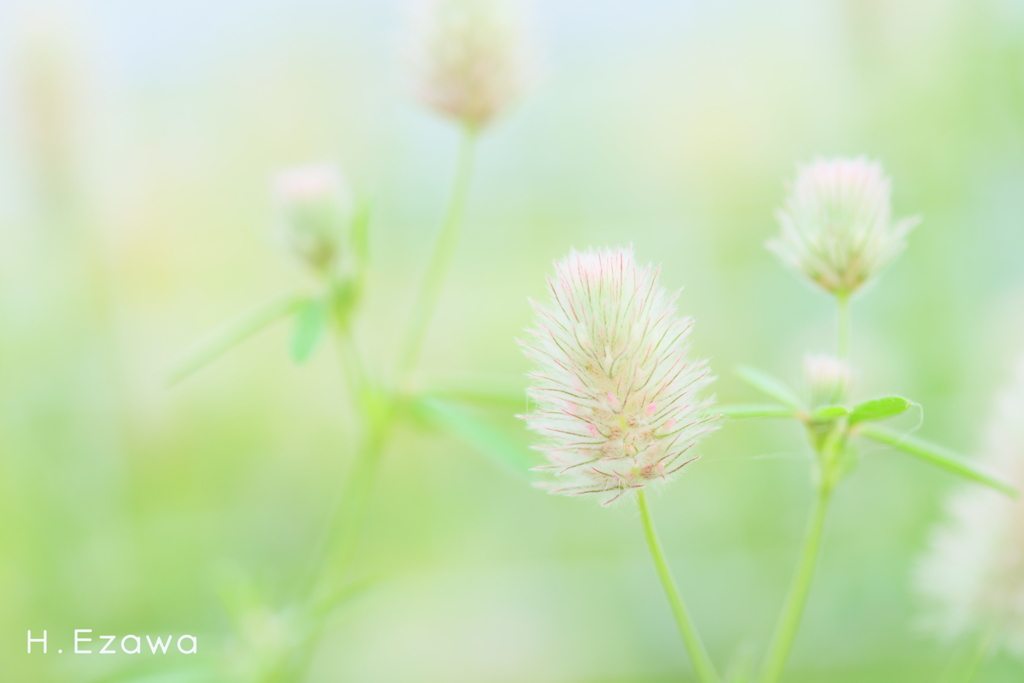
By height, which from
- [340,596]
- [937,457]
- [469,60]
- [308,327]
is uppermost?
[469,60]

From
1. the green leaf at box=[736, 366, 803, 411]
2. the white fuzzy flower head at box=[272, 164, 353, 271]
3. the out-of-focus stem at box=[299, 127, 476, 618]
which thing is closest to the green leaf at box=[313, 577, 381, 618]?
the out-of-focus stem at box=[299, 127, 476, 618]

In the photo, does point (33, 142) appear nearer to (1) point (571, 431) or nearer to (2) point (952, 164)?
(1) point (571, 431)

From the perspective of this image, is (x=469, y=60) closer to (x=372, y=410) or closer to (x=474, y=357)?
(x=372, y=410)

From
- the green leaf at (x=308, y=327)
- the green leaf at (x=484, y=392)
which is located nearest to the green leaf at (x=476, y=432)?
the green leaf at (x=484, y=392)

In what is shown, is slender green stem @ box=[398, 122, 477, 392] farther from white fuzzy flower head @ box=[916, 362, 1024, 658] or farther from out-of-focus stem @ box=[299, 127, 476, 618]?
white fuzzy flower head @ box=[916, 362, 1024, 658]

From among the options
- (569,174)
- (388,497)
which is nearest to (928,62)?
A: (569,174)

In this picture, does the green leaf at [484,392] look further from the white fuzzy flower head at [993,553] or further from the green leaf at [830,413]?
the white fuzzy flower head at [993,553]

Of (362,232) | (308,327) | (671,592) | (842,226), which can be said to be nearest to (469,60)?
(362,232)
